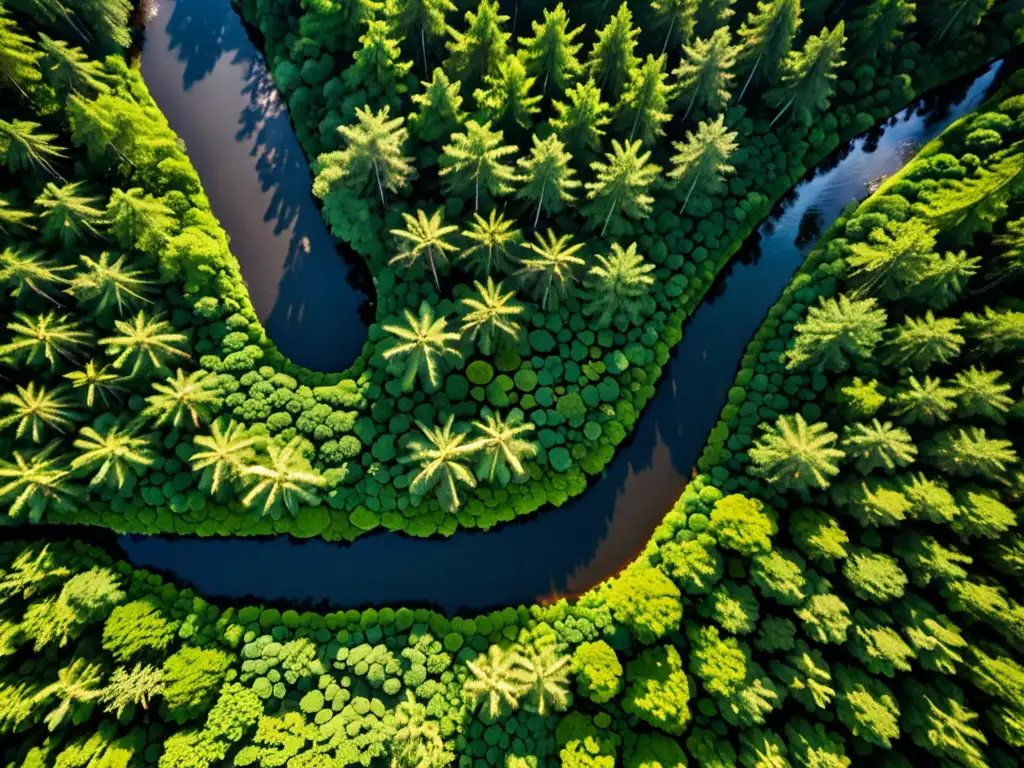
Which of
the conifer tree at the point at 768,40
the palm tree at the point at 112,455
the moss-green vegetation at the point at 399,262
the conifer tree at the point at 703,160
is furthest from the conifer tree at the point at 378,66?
the palm tree at the point at 112,455

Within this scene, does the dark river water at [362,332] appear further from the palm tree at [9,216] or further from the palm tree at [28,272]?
the palm tree at [9,216]

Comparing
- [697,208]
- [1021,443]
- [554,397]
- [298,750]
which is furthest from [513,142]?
[298,750]

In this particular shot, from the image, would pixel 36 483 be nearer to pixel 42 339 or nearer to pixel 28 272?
pixel 42 339

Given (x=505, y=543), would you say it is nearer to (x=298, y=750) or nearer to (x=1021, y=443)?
(x=298, y=750)

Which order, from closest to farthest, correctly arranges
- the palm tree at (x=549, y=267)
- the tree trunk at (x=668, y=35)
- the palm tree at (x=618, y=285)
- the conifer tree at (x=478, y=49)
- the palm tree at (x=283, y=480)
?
the palm tree at (x=283, y=480) → the palm tree at (x=549, y=267) → the palm tree at (x=618, y=285) → the conifer tree at (x=478, y=49) → the tree trunk at (x=668, y=35)

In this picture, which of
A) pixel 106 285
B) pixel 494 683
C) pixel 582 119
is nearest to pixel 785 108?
pixel 582 119

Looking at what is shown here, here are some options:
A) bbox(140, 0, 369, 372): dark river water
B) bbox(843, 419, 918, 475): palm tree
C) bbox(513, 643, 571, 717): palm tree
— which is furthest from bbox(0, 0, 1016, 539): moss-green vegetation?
bbox(843, 419, 918, 475): palm tree

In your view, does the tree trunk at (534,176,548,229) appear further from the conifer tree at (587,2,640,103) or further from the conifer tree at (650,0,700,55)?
the conifer tree at (650,0,700,55)
